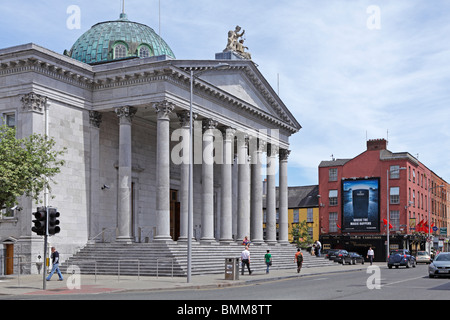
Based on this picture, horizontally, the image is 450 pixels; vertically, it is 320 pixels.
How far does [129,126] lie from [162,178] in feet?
14.0

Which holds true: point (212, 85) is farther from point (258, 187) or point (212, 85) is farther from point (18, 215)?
point (18, 215)

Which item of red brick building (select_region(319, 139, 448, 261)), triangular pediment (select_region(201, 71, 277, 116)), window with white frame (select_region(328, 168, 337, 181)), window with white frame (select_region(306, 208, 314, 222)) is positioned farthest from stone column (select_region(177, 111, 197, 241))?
window with white frame (select_region(306, 208, 314, 222))

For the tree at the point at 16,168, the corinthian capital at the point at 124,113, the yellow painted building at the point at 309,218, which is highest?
the corinthian capital at the point at 124,113

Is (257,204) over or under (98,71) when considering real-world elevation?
under

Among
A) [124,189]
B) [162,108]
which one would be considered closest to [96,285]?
[124,189]

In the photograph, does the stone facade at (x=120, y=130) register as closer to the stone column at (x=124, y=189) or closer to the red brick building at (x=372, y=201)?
the stone column at (x=124, y=189)

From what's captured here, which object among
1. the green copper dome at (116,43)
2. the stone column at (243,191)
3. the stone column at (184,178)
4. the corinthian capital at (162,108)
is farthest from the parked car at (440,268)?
the green copper dome at (116,43)

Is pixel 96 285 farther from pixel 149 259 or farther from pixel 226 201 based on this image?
pixel 226 201

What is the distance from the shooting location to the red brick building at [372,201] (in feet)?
257

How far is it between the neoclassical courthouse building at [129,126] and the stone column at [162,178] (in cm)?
6

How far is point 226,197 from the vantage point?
43.8m

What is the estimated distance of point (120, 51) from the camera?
4741 centimetres

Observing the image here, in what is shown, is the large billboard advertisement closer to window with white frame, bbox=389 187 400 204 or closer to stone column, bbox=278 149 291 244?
window with white frame, bbox=389 187 400 204
